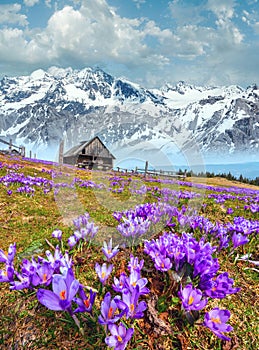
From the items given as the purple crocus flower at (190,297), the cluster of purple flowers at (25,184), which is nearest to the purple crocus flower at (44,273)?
the purple crocus flower at (190,297)

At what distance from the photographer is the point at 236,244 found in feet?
10.4

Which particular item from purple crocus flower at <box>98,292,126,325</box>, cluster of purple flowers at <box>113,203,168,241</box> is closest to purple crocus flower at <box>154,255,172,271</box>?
purple crocus flower at <box>98,292,126,325</box>

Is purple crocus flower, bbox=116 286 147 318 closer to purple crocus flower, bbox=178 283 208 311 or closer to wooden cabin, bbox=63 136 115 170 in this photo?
purple crocus flower, bbox=178 283 208 311

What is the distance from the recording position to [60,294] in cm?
160

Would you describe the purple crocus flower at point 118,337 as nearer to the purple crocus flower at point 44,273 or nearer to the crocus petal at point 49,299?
the crocus petal at point 49,299

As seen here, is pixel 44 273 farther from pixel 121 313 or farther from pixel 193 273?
pixel 193 273

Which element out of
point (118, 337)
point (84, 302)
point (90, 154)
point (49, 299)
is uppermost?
point (90, 154)

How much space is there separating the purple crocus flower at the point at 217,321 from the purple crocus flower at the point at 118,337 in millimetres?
551

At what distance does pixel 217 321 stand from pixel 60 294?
106 cm

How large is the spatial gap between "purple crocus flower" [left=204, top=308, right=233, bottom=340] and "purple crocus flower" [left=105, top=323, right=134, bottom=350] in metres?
0.55

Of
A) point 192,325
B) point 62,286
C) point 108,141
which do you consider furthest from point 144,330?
point 108,141

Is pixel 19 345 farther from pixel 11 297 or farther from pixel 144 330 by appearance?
pixel 144 330

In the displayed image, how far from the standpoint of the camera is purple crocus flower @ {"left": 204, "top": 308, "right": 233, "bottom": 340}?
170 centimetres

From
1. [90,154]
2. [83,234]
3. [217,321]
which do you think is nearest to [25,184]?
[90,154]
